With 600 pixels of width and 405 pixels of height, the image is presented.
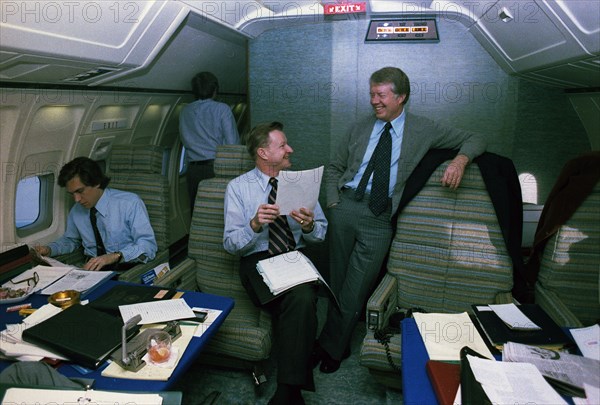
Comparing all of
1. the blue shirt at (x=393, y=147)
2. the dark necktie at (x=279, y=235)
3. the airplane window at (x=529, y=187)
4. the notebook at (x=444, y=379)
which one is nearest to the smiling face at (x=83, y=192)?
the dark necktie at (x=279, y=235)

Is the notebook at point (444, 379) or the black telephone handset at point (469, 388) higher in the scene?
the black telephone handset at point (469, 388)

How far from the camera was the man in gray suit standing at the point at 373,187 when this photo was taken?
9.05 feet

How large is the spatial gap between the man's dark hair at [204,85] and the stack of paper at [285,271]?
2312 millimetres

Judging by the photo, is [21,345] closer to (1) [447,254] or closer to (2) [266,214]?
(2) [266,214]

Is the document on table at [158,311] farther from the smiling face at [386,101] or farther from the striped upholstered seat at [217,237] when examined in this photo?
the smiling face at [386,101]

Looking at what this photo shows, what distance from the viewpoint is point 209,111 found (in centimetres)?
429

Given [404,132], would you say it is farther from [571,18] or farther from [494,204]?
[571,18]

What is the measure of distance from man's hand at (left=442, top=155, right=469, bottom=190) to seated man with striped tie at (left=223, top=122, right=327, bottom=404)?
0.81m

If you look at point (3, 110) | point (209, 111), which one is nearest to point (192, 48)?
point (209, 111)

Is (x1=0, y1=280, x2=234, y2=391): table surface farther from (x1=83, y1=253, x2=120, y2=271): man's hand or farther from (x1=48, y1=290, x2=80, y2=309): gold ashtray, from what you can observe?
(x1=83, y1=253, x2=120, y2=271): man's hand

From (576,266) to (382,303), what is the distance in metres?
1.05

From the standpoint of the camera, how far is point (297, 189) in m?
2.43

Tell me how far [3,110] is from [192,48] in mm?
1553

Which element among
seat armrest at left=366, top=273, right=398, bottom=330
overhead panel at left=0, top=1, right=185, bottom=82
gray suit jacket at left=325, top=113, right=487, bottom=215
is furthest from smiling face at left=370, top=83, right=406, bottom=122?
overhead panel at left=0, top=1, right=185, bottom=82
